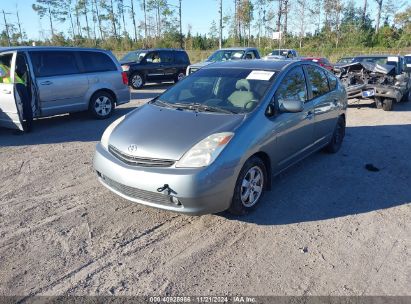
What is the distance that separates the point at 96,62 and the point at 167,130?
238 inches

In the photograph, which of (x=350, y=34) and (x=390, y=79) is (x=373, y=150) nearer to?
(x=390, y=79)

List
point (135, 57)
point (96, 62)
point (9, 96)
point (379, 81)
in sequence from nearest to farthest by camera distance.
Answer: point (9, 96), point (96, 62), point (379, 81), point (135, 57)

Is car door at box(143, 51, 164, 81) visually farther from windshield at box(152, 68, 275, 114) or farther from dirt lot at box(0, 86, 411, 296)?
windshield at box(152, 68, 275, 114)

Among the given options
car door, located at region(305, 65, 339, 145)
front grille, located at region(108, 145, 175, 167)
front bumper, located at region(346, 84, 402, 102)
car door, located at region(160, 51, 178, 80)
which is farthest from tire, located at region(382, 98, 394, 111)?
car door, located at region(160, 51, 178, 80)

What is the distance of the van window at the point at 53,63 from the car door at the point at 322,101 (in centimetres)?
570

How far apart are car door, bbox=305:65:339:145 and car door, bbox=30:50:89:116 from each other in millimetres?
5571

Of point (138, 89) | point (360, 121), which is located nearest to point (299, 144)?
point (360, 121)

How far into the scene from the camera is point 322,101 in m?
5.23

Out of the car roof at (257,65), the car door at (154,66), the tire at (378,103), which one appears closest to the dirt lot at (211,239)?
the car roof at (257,65)

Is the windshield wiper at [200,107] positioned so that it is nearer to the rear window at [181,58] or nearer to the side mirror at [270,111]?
the side mirror at [270,111]

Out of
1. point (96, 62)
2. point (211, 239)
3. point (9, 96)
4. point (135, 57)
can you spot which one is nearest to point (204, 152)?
point (211, 239)

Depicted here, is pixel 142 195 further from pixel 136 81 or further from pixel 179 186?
pixel 136 81

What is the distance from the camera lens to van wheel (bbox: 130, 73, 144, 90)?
15352mm

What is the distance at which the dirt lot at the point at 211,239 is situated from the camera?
2.85 metres
